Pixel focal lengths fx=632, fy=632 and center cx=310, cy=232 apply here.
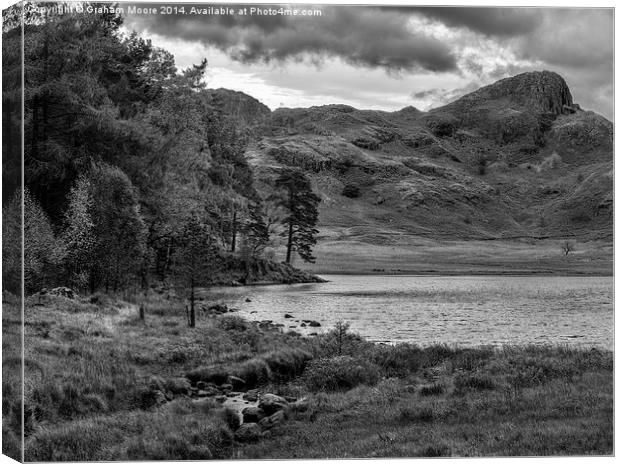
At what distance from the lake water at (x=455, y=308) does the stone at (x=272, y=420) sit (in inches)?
60.3

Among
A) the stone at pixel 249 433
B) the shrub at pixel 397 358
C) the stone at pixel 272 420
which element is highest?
the shrub at pixel 397 358

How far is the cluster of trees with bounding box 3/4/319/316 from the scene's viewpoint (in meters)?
11.2

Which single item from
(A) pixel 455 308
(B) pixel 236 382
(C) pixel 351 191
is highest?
(C) pixel 351 191

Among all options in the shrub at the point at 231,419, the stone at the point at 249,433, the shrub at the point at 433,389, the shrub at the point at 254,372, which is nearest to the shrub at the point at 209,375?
the shrub at the point at 254,372

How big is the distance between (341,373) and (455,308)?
251 centimetres

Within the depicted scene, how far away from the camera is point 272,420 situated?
1120 centimetres

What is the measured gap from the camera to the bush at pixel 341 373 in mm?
12000

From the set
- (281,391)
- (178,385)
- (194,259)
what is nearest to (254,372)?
(281,391)

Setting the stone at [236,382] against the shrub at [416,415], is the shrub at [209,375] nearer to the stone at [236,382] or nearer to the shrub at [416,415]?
the stone at [236,382]

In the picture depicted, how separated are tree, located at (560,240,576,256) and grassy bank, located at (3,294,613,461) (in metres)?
1.84

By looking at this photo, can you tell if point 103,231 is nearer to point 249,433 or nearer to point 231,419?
point 231,419

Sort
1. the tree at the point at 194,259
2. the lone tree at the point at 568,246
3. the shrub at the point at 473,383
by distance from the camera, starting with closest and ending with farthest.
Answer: the shrub at the point at 473,383, the lone tree at the point at 568,246, the tree at the point at 194,259

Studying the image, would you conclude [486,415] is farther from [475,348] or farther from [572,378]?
[572,378]

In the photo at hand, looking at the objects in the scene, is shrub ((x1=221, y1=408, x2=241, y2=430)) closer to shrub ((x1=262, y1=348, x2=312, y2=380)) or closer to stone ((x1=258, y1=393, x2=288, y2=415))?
stone ((x1=258, y1=393, x2=288, y2=415))
